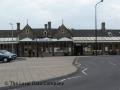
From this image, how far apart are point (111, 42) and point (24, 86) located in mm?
82224

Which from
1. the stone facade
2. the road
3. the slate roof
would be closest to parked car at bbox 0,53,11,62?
the road

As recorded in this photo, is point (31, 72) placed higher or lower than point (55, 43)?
lower

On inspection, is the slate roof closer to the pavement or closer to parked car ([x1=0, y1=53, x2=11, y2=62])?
parked car ([x1=0, y1=53, x2=11, y2=62])

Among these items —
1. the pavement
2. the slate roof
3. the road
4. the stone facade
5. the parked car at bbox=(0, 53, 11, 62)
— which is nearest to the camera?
the road

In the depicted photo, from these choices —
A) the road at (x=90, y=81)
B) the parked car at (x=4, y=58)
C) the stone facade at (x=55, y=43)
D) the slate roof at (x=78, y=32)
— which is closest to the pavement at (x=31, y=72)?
the road at (x=90, y=81)

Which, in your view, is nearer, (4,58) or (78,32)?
(4,58)

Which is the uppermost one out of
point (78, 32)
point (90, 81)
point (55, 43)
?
point (78, 32)

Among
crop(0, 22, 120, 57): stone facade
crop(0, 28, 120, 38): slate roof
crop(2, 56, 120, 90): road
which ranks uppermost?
crop(0, 28, 120, 38): slate roof

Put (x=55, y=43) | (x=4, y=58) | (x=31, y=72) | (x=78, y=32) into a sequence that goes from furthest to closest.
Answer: (x=78, y=32), (x=55, y=43), (x=4, y=58), (x=31, y=72)

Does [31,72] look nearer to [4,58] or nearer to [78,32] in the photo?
[4,58]

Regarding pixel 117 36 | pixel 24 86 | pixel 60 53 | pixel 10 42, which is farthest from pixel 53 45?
pixel 24 86

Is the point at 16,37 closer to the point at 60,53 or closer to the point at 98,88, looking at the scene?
the point at 60,53

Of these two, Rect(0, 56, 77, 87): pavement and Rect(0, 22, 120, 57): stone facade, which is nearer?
Rect(0, 56, 77, 87): pavement

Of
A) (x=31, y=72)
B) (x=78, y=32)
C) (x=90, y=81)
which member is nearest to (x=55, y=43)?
(x=78, y=32)
